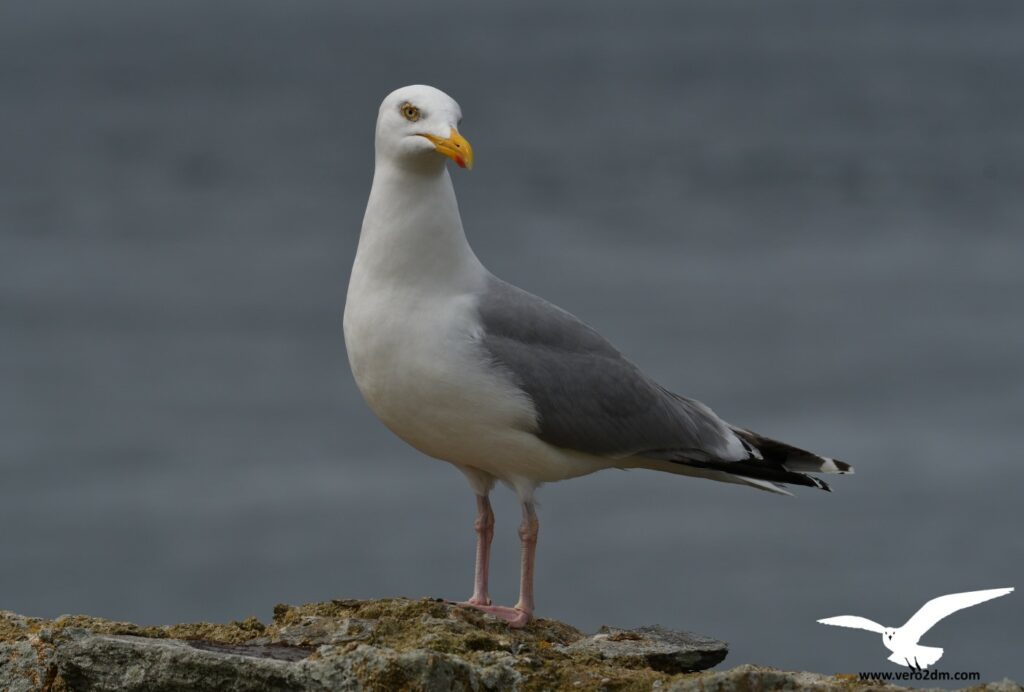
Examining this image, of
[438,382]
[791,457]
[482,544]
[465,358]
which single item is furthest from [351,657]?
[791,457]

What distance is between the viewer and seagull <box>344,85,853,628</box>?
13055 millimetres

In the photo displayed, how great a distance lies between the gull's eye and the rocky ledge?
4098 millimetres

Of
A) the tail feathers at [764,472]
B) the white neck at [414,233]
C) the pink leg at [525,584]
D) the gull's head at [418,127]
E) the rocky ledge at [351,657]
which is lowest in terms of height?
the rocky ledge at [351,657]

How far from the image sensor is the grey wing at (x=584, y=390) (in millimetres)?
13461

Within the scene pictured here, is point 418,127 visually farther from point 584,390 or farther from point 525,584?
point 525,584

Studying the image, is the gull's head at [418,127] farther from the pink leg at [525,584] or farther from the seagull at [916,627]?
the seagull at [916,627]

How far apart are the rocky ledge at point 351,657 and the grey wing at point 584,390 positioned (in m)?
1.92

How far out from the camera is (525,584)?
44.4 ft

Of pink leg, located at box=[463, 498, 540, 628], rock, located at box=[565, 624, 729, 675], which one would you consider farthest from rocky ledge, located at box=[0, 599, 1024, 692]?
pink leg, located at box=[463, 498, 540, 628]

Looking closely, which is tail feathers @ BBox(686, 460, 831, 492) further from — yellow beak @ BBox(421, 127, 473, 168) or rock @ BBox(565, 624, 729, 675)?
yellow beak @ BBox(421, 127, 473, 168)

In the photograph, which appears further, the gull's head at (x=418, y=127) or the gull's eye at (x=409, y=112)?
the gull's eye at (x=409, y=112)

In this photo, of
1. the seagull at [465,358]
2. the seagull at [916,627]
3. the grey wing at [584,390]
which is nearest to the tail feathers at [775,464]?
the grey wing at [584,390]

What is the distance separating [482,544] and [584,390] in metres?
1.79

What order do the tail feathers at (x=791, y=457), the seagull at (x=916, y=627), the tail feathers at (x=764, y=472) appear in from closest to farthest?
the seagull at (x=916, y=627), the tail feathers at (x=764, y=472), the tail feathers at (x=791, y=457)
